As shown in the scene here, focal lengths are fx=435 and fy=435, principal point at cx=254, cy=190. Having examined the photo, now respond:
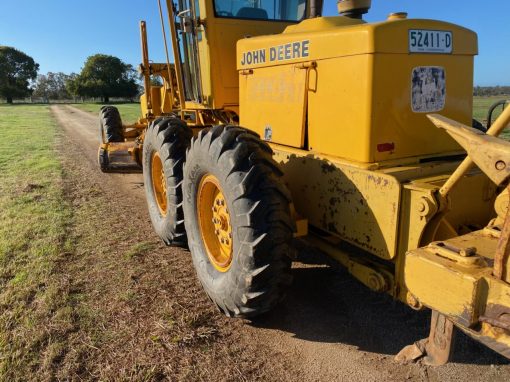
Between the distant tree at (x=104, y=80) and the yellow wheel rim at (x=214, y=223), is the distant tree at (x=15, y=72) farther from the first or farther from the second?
the yellow wheel rim at (x=214, y=223)

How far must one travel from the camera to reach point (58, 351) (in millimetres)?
3018

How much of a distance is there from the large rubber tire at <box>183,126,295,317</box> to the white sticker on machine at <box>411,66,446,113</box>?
111cm

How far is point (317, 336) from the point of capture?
3266 millimetres

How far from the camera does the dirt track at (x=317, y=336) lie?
2.86 metres

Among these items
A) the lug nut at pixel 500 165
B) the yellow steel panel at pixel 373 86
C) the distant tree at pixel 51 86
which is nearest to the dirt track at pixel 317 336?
the yellow steel panel at pixel 373 86

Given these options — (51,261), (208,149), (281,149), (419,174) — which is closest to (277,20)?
(281,149)

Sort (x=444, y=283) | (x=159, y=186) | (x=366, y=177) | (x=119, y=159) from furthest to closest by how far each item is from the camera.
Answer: (x=119, y=159)
(x=159, y=186)
(x=366, y=177)
(x=444, y=283)

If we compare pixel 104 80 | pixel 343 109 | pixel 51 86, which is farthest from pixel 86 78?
pixel 343 109

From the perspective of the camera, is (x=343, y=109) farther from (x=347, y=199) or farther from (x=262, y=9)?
(x=262, y=9)

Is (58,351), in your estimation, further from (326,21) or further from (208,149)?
(326,21)

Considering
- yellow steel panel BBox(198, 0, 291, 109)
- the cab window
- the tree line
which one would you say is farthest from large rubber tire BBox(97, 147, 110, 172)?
the tree line

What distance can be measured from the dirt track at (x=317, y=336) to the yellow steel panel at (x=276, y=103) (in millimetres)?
1370

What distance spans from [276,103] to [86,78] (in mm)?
75136

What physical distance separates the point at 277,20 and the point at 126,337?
3.66 meters
